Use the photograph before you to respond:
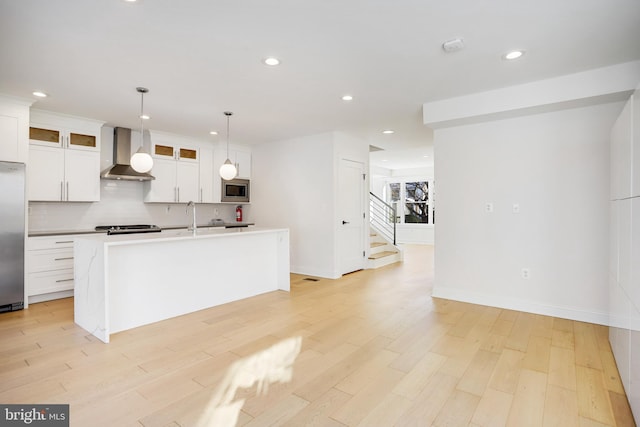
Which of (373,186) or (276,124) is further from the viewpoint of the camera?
(373,186)

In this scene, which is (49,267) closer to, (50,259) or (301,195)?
(50,259)

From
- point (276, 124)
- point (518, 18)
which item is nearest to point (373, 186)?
point (276, 124)

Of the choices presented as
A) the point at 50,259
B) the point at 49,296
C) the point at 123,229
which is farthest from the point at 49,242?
the point at 123,229

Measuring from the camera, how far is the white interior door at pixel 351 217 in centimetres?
588

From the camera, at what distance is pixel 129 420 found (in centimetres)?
186

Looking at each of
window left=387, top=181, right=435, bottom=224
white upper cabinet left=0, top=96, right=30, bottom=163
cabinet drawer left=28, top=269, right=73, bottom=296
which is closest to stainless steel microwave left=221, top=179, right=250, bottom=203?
cabinet drawer left=28, top=269, right=73, bottom=296

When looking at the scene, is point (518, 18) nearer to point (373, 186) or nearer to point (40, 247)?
point (40, 247)

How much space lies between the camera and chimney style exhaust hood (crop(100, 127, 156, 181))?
5137 millimetres

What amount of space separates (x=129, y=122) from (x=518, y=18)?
5.13 metres

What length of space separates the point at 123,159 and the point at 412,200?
8.80 metres

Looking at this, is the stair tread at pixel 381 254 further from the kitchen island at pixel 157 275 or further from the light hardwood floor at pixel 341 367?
the kitchen island at pixel 157 275

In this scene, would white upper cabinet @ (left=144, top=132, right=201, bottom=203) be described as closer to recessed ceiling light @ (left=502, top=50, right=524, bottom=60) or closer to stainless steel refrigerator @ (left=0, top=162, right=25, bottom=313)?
stainless steel refrigerator @ (left=0, top=162, right=25, bottom=313)

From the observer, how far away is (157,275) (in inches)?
139

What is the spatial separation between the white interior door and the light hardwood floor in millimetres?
2011
